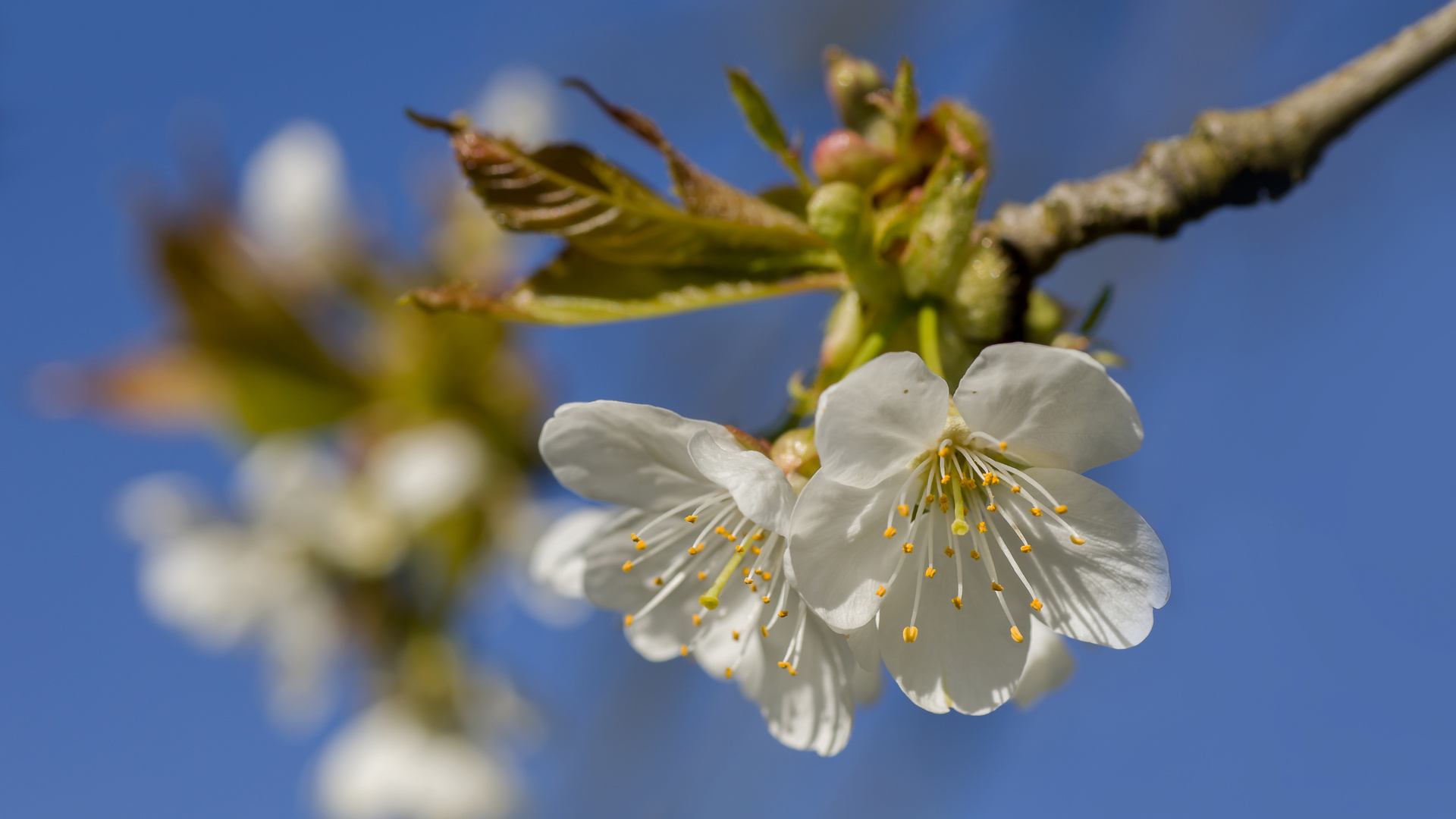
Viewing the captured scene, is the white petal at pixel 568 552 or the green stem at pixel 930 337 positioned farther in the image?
the white petal at pixel 568 552

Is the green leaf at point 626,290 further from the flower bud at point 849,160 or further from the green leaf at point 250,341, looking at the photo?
the green leaf at point 250,341

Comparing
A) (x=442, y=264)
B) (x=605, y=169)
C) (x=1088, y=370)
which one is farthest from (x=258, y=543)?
(x=1088, y=370)

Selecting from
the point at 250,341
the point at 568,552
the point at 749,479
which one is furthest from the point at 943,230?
the point at 250,341

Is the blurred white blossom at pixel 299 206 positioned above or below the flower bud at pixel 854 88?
above

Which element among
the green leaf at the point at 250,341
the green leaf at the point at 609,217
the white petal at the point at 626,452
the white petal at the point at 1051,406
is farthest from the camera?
the green leaf at the point at 250,341

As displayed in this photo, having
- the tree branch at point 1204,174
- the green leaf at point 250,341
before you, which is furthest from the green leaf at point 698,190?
the green leaf at point 250,341

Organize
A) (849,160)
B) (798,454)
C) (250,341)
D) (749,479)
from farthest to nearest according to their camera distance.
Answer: (250,341), (849,160), (798,454), (749,479)

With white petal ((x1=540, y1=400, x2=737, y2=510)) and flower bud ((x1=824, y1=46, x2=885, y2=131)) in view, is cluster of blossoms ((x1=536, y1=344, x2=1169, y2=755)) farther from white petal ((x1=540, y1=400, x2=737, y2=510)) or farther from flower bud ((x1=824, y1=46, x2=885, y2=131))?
flower bud ((x1=824, y1=46, x2=885, y2=131))

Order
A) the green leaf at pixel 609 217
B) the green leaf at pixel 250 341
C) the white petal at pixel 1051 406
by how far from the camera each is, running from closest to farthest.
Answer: the white petal at pixel 1051 406 → the green leaf at pixel 609 217 → the green leaf at pixel 250 341

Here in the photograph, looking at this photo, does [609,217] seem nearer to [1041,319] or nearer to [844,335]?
[844,335]
